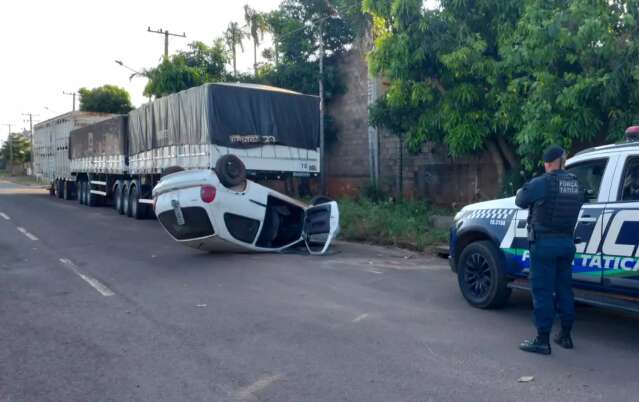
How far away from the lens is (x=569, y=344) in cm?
549

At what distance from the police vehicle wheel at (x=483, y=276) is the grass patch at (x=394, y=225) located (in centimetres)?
462

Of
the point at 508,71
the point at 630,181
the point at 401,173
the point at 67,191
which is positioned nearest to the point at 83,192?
the point at 67,191

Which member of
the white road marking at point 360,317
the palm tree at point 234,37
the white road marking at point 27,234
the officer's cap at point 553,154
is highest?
the palm tree at point 234,37

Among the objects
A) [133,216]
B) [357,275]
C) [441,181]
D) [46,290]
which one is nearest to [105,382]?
[46,290]

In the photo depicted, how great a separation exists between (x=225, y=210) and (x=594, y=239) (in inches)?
232

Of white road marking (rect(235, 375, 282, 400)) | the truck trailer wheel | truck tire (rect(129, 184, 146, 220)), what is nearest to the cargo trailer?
truck tire (rect(129, 184, 146, 220))

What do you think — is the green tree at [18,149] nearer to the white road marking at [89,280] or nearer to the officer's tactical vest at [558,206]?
the white road marking at [89,280]

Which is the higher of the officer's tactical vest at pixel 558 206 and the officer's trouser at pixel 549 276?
the officer's tactical vest at pixel 558 206


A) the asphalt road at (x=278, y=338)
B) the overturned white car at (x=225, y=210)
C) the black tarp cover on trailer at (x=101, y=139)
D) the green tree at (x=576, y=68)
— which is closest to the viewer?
the asphalt road at (x=278, y=338)

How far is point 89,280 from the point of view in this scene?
8.58m

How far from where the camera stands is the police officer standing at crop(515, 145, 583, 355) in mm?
5266

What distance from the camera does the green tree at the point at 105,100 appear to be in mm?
52969

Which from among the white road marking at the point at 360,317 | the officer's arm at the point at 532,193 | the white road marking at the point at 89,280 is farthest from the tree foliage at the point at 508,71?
the white road marking at the point at 89,280

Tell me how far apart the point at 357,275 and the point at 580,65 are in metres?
5.76
